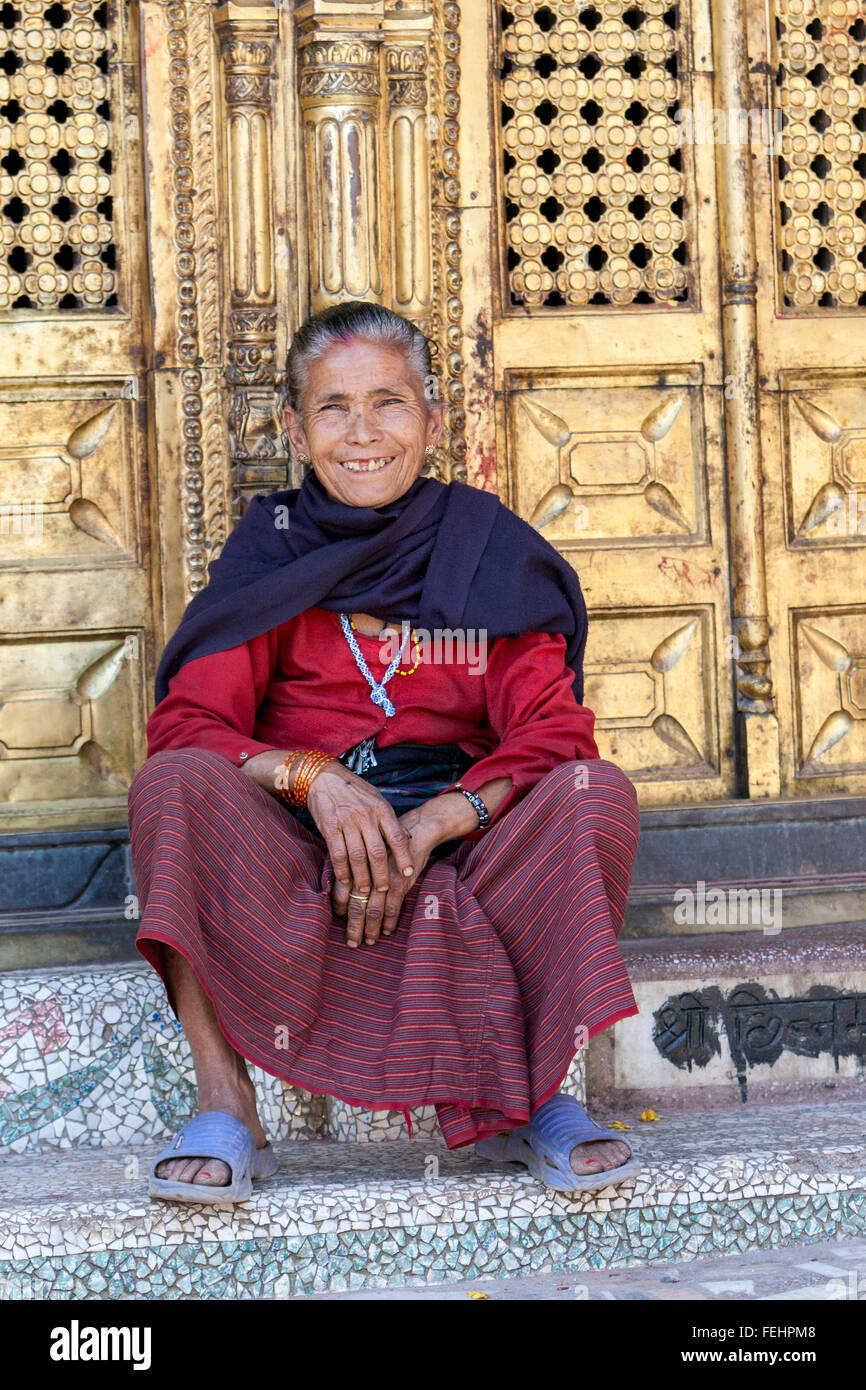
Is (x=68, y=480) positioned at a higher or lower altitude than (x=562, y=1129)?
higher

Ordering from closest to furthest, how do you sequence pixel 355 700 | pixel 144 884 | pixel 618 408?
pixel 144 884
pixel 355 700
pixel 618 408

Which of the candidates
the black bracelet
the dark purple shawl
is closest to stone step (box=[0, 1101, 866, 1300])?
the black bracelet

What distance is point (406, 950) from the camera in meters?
2.70

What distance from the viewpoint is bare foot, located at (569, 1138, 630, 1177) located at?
102 inches

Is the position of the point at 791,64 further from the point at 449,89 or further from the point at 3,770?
the point at 3,770

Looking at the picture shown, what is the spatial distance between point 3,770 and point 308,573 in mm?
1062

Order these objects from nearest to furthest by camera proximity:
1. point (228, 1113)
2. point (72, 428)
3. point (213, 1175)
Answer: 1. point (213, 1175)
2. point (228, 1113)
3. point (72, 428)

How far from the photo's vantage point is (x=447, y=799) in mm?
2795

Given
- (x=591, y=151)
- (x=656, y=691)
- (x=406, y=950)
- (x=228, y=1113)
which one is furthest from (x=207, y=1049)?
(x=591, y=151)

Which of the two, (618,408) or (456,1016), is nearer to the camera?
(456,1016)

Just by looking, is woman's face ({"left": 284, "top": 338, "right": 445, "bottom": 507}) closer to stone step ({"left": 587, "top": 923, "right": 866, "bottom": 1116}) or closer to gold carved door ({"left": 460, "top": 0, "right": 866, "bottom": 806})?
gold carved door ({"left": 460, "top": 0, "right": 866, "bottom": 806})

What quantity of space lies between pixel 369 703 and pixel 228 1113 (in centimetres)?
82

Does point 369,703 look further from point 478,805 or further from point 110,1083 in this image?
point 110,1083

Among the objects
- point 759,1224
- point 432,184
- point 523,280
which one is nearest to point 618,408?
point 523,280
